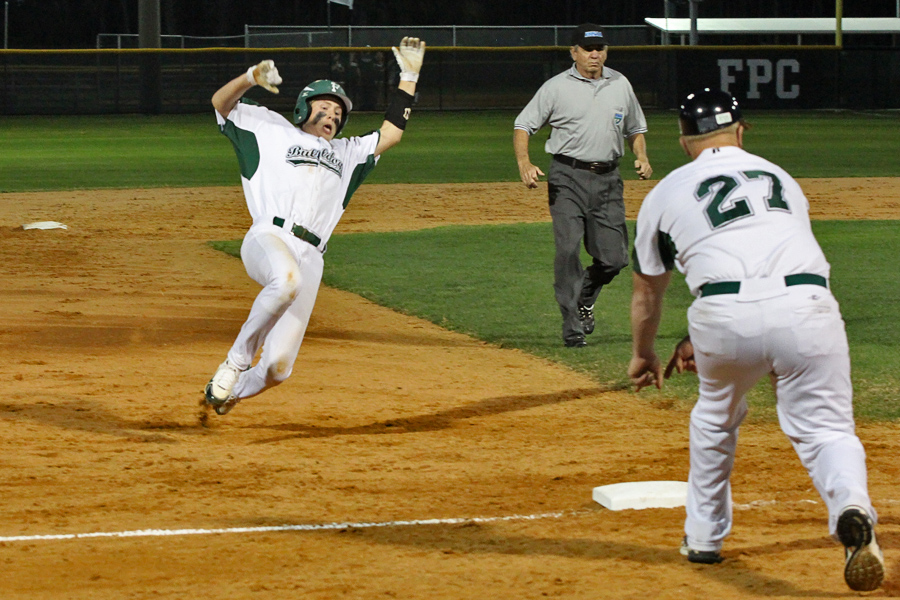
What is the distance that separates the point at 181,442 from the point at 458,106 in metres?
33.0

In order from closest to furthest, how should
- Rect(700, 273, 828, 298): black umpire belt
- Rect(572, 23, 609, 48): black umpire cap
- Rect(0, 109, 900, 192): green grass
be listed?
1. Rect(700, 273, 828, 298): black umpire belt
2. Rect(572, 23, 609, 48): black umpire cap
3. Rect(0, 109, 900, 192): green grass

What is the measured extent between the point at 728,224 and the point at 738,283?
21 centimetres

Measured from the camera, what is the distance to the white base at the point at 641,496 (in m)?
5.02

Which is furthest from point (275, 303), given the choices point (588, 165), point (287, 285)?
point (588, 165)

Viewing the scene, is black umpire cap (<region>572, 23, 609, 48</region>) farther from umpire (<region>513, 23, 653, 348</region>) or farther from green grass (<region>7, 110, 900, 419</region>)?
green grass (<region>7, 110, 900, 419</region>)

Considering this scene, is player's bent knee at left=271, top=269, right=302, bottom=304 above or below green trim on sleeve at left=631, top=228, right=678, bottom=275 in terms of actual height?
below

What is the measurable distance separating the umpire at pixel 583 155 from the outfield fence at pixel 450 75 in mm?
28528

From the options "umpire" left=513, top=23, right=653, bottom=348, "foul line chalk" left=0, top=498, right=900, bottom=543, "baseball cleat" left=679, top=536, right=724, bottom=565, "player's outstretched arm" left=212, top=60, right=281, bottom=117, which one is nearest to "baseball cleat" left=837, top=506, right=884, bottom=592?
"baseball cleat" left=679, top=536, right=724, bottom=565

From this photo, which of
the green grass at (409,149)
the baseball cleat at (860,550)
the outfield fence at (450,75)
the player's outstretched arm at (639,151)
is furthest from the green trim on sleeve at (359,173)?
the outfield fence at (450,75)

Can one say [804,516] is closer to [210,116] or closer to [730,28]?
[210,116]

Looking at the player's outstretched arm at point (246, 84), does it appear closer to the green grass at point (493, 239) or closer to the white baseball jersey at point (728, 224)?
the white baseball jersey at point (728, 224)

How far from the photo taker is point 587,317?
8.88 m

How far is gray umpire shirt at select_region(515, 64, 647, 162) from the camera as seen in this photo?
8312 mm

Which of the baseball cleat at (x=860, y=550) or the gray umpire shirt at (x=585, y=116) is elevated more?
the gray umpire shirt at (x=585, y=116)
